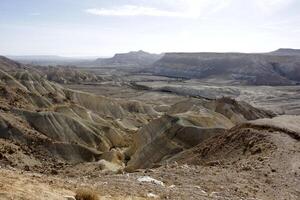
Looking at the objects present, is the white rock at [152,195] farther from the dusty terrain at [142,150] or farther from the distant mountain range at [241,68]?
the distant mountain range at [241,68]

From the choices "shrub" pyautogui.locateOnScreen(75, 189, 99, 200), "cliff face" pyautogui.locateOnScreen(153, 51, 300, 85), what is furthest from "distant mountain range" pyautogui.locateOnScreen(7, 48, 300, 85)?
"shrub" pyautogui.locateOnScreen(75, 189, 99, 200)

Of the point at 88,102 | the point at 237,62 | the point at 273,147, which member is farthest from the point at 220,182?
the point at 237,62

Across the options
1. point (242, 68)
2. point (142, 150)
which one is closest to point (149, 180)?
point (142, 150)

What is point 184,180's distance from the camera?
47.5 feet

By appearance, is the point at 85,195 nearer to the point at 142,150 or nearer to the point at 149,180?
the point at 149,180

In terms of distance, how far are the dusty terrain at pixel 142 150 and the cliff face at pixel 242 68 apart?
54681 millimetres

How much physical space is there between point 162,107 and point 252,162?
64.2 meters

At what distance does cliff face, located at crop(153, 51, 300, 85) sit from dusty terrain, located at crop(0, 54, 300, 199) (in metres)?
54.7

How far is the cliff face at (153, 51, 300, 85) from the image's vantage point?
141 meters

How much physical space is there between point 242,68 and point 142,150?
123 m

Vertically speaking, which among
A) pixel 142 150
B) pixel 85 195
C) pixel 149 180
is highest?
pixel 85 195

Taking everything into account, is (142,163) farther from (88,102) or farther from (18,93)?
(88,102)

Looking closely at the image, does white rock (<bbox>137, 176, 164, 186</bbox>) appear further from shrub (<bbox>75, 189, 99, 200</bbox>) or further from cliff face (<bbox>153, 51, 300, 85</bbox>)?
cliff face (<bbox>153, 51, 300, 85</bbox>)

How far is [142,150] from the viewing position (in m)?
35.2
